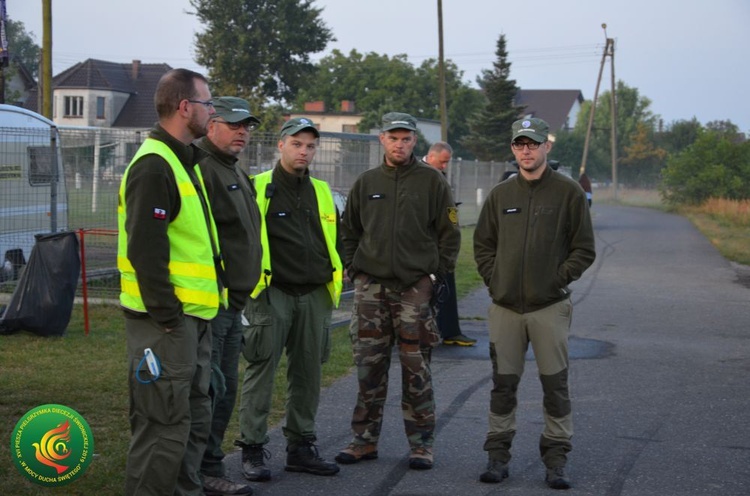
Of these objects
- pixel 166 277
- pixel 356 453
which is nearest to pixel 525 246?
pixel 356 453

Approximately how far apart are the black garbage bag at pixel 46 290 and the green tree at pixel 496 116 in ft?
197

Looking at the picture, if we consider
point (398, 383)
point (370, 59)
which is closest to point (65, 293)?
Answer: point (398, 383)

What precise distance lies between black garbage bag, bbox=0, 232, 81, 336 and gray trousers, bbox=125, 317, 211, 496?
6175 mm

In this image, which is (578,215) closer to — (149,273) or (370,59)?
(149,273)

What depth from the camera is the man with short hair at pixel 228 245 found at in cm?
537

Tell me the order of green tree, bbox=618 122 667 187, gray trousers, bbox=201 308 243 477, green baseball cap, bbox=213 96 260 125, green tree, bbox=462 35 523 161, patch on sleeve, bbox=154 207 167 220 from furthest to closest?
green tree, bbox=618 122 667 187 → green tree, bbox=462 35 523 161 → green baseball cap, bbox=213 96 260 125 → gray trousers, bbox=201 308 243 477 → patch on sleeve, bbox=154 207 167 220

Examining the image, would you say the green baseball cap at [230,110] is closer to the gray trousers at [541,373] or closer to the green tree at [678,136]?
the gray trousers at [541,373]

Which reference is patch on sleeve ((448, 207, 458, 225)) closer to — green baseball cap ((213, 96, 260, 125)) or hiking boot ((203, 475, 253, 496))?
green baseball cap ((213, 96, 260, 125))

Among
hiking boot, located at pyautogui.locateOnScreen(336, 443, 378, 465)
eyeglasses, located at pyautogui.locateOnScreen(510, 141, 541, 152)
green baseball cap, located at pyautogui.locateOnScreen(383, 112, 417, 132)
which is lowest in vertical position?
hiking boot, located at pyautogui.locateOnScreen(336, 443, 378, 465)

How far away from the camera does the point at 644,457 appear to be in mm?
6656

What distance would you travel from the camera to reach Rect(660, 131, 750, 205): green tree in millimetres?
49094

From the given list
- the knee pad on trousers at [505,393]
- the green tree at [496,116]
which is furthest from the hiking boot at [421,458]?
the green tree at [496,116]

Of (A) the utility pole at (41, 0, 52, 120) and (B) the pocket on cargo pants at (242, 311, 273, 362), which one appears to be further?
(A) the utility pole at (41, 0, 52, 120)

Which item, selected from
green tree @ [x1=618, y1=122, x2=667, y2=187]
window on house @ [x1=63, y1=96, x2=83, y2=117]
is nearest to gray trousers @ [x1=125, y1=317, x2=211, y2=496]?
window on house @ [x1=63, y1=96, x2=83, y2=117]
